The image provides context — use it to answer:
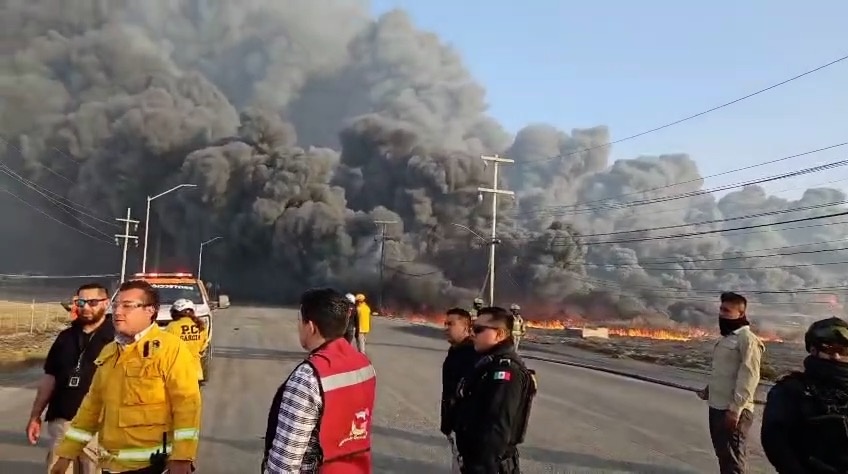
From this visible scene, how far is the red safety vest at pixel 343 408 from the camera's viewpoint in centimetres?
254

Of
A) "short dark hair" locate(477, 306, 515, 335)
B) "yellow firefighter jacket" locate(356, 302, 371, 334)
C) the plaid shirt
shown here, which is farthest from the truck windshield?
the plaid shirt

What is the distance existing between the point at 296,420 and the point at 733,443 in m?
3.53

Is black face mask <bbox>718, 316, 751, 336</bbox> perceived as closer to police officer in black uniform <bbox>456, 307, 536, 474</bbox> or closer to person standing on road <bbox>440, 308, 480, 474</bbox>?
person standing on road <bbox>440, 308, 480, 474</bbox>

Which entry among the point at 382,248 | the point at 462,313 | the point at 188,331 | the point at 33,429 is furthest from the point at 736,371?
the point at 382,248

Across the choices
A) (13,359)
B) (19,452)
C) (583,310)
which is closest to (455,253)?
(583,310)

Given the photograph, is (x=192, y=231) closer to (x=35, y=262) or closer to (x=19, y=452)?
(x=35, y=262)

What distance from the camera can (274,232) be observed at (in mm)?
53719

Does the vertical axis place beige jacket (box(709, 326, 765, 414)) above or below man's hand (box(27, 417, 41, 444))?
above

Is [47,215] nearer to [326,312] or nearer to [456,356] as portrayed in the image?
[456,356]

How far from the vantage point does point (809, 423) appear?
2.78 m

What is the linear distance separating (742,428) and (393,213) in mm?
48739

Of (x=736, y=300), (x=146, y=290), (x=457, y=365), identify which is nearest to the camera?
(x=146, y=290)

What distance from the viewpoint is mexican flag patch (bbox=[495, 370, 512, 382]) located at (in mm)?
3184

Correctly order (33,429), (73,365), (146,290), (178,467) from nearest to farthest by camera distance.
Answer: (178,467) → (146,290) → (33,429) → (73,365)
